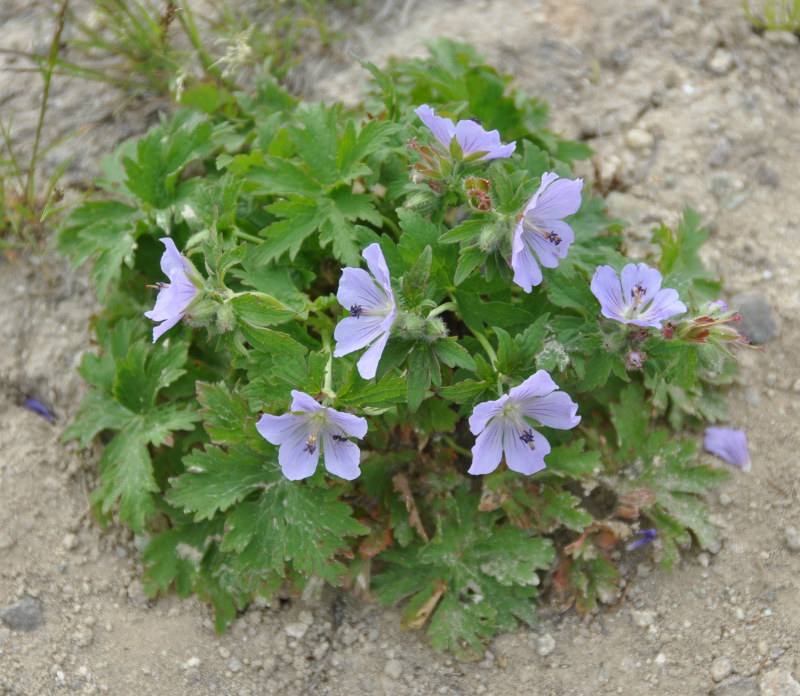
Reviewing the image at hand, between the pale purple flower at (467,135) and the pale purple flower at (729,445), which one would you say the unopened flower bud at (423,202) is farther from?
the pale purple flower at (729,445)


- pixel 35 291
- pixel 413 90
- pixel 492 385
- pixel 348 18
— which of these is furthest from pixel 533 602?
pixel 348 18

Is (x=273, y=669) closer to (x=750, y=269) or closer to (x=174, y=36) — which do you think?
(x=750, y=269)

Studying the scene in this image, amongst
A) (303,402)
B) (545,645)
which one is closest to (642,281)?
(303,402)

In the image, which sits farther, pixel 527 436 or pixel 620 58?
pixel 620 58

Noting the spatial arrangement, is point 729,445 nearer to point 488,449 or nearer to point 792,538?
point 792,538

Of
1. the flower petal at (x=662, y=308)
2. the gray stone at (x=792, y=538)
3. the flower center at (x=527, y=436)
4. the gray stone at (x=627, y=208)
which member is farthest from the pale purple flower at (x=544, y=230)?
the gray stone at (x=792, y=538)

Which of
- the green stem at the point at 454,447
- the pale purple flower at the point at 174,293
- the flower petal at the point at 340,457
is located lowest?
the green stem at the point at 454,447
